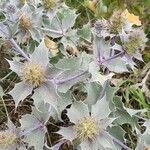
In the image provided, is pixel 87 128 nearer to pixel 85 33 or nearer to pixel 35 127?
pixel 35 127

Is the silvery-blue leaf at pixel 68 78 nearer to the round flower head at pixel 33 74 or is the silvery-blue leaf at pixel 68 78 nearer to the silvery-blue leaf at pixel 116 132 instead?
the round flower head at pixel 33 74

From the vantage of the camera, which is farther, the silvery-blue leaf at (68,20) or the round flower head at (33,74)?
the silvery-blue leaf at (68,20)

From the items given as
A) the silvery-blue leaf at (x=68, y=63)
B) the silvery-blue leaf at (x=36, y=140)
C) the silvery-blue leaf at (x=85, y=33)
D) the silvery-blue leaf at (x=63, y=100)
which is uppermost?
the silvery-blue leaf at (x=68, y=63)

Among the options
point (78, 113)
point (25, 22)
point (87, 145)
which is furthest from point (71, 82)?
point (25, 22)

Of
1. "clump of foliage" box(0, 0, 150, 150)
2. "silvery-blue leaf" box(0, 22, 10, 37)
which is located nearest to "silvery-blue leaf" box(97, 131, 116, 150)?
"clump of foliage" box(0, 0, 150, 150)

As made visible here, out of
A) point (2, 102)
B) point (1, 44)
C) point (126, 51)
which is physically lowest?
point (2, 102)

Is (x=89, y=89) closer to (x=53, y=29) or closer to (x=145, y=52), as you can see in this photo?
(x=53, y=29)

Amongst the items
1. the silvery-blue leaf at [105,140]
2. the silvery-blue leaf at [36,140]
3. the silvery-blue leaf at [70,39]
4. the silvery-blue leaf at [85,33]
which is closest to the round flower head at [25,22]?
the silvery-blue leaf at [70,39]

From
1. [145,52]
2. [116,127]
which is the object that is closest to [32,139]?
[116,127]
